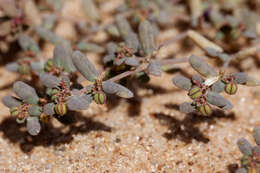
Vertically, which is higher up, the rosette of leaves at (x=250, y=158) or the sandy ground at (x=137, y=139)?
the rosette of leaves at (x=250, y=158)

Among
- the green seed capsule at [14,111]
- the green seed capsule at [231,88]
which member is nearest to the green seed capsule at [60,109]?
the green seed capsule at [14,111]

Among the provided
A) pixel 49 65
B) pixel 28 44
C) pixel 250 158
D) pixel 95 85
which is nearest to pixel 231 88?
pixel 250 158

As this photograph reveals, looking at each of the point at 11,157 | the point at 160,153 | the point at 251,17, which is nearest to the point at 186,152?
the point at 160,153

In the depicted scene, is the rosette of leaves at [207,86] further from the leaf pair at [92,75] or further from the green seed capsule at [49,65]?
the green seed capsule at [49,65]

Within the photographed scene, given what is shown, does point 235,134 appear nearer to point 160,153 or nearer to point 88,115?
point 160,153

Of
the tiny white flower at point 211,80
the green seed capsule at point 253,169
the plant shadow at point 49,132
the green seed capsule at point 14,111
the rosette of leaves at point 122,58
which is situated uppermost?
the rosette of leaves at point 122,58

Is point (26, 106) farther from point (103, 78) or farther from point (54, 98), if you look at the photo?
point (103, 78)
